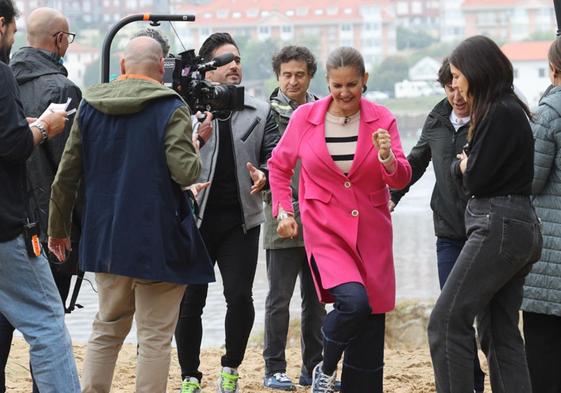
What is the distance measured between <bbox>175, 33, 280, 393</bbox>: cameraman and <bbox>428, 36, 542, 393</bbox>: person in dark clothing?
1.19 m

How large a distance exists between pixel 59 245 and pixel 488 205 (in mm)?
1693

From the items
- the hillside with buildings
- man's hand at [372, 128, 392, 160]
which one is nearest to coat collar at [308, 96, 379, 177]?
man's hand at [372, 128, 392, 160]

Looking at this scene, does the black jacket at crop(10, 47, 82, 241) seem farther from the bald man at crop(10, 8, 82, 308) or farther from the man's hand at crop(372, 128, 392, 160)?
the man's hand at crop(372, 128, 392, 160)

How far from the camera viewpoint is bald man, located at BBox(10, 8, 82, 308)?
16.6 ft

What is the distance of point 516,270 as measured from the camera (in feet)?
14.8

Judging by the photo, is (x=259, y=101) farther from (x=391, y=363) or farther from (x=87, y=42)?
(x=87, y=42)

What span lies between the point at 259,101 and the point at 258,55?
79864mm

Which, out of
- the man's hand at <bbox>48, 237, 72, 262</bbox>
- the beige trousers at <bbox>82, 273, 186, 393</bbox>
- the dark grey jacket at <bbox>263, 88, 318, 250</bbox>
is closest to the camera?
the beige trousers at <bbox>82, 273, 186, 393</bbox>

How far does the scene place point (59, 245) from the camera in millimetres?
4777

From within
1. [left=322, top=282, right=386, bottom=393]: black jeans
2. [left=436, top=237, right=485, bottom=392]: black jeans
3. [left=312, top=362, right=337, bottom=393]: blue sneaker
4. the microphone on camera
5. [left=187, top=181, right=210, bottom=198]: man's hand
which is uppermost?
the microphone on camera

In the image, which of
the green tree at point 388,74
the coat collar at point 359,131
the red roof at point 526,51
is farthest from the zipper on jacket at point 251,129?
the red roof at point 526,51

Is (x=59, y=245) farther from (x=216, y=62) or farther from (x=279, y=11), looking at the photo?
(x=279, y=11)

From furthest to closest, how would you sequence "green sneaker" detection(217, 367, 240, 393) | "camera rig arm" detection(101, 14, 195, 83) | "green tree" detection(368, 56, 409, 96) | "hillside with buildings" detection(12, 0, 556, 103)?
"hillside with buildings" detection(12, 0, 556, 103) → "green tree" detection(368, 56, 409, 96) → "camera rig arm" detection(101, 14, 195, 83) → "green sneaker" detection(217, 367, 240, 393)

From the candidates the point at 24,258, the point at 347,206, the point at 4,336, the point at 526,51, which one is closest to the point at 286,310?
the point at 347,206
